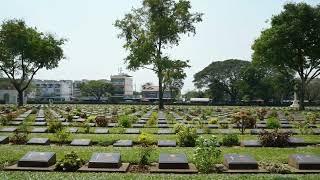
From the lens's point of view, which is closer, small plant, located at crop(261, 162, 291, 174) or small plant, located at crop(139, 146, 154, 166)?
small plant, located at crop(261, 162, 291, 174)

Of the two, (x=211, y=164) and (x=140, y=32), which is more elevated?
(x=140, y=32)

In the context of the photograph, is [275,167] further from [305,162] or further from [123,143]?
[123,143]

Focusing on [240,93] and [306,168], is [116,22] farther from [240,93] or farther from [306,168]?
[240,93]

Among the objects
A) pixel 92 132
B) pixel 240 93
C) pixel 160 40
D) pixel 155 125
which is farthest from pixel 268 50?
pixel 240 93

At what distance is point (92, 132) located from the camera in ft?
65.8

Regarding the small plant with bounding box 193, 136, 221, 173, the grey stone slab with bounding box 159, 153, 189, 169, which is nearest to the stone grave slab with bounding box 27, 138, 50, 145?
the grey stone slab with bounding box 159, 153, 189, 169

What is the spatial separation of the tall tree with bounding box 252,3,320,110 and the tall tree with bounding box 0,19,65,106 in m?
24.3

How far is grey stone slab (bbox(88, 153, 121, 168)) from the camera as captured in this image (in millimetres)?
11414

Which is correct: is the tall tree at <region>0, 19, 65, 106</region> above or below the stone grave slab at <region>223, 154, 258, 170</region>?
above

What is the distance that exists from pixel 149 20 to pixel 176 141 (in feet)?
95.3

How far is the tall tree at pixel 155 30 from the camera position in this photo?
1684 inches

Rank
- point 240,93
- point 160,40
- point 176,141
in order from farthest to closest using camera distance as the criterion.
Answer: point 240,93 < point 160,40 < point 176,141

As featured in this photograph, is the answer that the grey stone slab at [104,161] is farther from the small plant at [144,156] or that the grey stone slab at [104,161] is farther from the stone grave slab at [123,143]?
the stone grave slab at [123,143]

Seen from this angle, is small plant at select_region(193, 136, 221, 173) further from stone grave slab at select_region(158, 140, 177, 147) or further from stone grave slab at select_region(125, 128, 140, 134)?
stone grave slab at select_region(125, 128, 140, 134)
